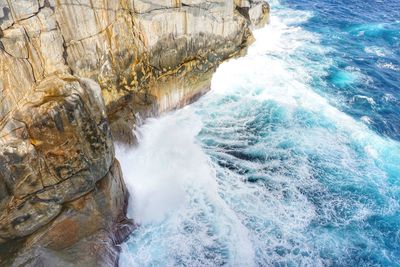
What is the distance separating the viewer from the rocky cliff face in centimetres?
1223

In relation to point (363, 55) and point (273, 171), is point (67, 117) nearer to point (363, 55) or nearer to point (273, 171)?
point (273, 171)

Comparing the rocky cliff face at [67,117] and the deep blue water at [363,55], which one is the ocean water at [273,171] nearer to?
the deep blue water at [363,55]

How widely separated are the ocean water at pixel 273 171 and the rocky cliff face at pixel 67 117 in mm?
2304

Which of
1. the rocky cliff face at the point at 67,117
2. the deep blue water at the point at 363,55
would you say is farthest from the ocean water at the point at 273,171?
the rocky cliff face at the point at 67,117

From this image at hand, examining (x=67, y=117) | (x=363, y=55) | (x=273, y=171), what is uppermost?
(x=67, y=117)

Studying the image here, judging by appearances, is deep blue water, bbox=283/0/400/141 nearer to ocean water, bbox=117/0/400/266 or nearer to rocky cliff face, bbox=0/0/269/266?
ocean water, bbox=117/0/400/266

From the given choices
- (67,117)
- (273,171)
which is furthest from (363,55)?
(67,117)

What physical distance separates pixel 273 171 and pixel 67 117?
41.2 feet

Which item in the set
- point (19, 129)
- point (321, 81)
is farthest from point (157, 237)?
point (321, 81)

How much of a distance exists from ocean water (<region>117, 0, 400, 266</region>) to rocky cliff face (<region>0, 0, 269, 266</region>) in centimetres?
Result: 230

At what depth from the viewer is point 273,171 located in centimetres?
2041

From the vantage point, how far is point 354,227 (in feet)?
58.9

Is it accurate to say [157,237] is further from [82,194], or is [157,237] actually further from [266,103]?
[266,103]

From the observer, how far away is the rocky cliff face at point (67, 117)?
482 inches
